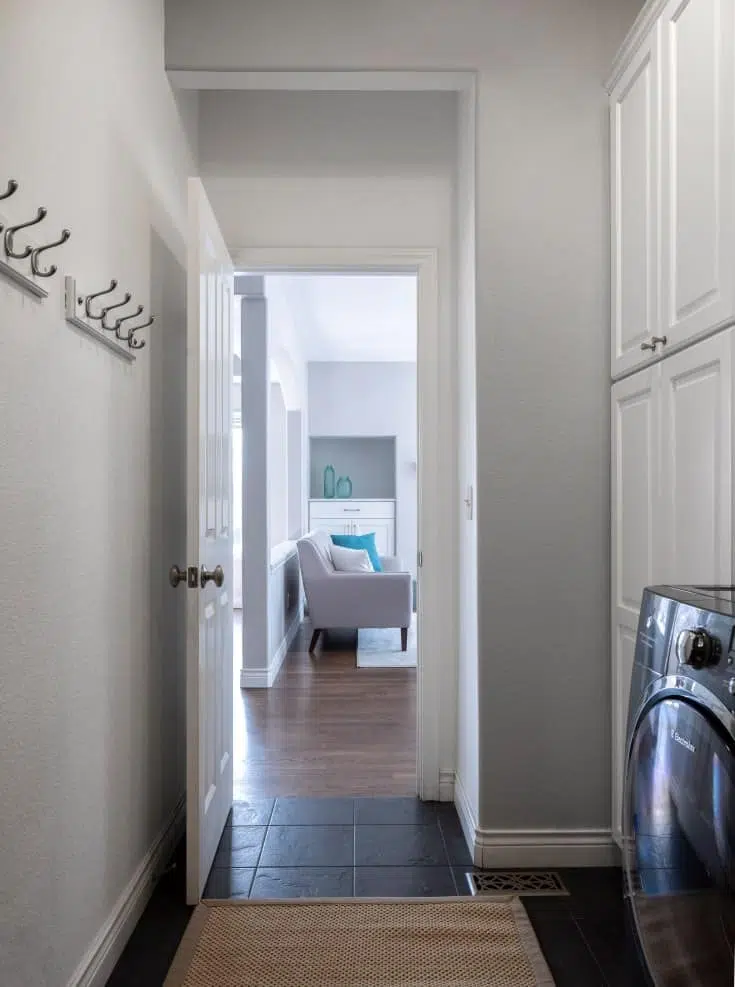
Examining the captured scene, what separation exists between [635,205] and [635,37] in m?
0.42

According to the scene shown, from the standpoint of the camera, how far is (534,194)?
7.76 feet

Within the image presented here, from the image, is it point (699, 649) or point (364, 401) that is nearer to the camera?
point (699, 649)

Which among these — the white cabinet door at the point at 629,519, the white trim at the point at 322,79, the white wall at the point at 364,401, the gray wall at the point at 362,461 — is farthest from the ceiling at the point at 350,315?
the white cabinet door at the point at 629,519

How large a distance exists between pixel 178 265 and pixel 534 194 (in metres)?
1.21

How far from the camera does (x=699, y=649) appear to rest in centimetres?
108

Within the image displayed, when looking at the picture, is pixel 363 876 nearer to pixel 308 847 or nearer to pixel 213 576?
pixel 308 847

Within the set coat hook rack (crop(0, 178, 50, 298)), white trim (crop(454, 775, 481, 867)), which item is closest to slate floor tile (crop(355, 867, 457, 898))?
white trim (crop(454, 775, 481, 867))

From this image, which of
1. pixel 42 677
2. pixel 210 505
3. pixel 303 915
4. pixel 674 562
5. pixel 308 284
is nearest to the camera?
pixel 42 677

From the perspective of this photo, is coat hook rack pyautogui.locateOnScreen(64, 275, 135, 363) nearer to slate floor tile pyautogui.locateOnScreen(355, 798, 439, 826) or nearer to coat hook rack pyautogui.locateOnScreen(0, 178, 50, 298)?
coat hook rack pyautogui.locateOnScreen(0, 178, 50, 298)

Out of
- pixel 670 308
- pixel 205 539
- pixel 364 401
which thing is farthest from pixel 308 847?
pixel 364 401

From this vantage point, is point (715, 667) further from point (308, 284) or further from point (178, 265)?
point (308, 284)

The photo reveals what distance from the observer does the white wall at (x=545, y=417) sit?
2346 mm

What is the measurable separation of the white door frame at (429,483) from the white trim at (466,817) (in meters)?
0.09

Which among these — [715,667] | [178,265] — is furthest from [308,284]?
[715,667]
